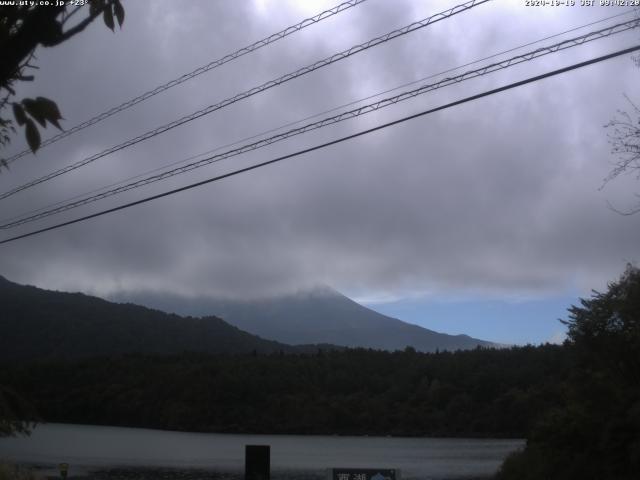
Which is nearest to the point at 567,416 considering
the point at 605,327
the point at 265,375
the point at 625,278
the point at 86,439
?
the point at 605,327

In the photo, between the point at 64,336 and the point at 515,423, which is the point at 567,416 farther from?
the point at 64,336

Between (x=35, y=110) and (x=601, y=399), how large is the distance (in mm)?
18316

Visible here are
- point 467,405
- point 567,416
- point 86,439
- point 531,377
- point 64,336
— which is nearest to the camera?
point 567,416

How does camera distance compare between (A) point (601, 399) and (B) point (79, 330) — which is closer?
(A) point (601, 399)

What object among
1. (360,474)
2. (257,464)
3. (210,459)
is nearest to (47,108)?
(360,474)

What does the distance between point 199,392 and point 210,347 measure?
62926 mm

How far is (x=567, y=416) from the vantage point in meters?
19.9

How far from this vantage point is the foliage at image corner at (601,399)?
59.8ft

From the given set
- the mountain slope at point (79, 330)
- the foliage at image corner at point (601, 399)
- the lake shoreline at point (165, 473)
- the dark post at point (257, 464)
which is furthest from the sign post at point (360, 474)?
the mountain slope at point (79, 330)

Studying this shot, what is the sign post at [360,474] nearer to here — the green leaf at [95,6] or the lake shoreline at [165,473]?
the green leaf at [95,6]

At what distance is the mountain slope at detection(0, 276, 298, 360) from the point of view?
452 ft

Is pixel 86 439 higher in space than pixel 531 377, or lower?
lower

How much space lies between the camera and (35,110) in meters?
3.50

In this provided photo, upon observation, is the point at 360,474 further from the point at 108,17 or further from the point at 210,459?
the point at 210,459
